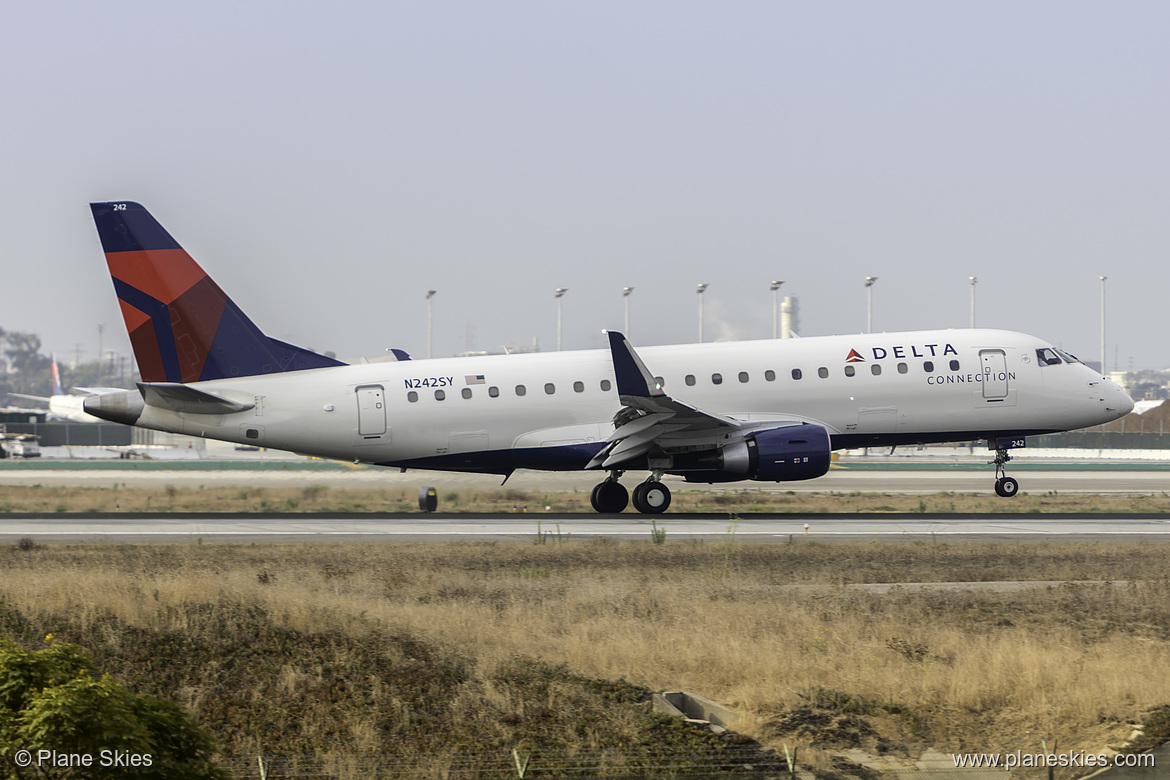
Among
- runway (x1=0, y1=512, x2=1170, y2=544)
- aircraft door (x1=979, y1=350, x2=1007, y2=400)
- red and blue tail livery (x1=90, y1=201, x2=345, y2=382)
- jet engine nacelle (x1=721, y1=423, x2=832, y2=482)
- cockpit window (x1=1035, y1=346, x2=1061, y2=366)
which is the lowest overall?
runway (x1=0, y1=512, x2=1170, y2=544)

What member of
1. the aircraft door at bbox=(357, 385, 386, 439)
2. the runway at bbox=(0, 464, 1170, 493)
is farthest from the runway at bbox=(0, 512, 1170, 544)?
the runway at bbox=(0, 464, 1170, 493)

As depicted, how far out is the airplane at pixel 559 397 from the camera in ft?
95.8

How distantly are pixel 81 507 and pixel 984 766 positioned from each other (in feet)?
104

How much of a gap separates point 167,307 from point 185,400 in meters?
2.66

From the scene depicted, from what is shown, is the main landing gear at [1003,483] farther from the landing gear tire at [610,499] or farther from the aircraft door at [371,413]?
the aircraft door at [371,413]

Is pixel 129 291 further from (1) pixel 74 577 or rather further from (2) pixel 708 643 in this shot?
(2) pixel 708 643

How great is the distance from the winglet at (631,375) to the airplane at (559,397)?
0.27m

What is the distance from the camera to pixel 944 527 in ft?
89.9

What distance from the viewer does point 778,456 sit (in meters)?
28.8

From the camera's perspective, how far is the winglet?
27562mm

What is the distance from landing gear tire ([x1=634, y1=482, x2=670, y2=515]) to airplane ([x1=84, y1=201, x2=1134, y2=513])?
0.20 feet

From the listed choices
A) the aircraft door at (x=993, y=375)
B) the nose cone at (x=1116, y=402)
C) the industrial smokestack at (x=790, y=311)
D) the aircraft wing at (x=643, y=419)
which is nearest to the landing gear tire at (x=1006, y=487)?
the aircraft door at (x=993, y=375)

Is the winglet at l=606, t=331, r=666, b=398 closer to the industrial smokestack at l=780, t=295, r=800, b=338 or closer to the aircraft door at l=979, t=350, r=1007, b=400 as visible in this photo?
the aircraft door at l=979, t=350, r=1007, b=400

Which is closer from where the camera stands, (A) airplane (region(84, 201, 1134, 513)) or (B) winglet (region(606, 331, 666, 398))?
(B) winglet (region(606, 331, 666, 398))
